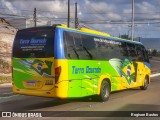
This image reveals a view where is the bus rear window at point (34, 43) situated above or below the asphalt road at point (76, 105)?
above

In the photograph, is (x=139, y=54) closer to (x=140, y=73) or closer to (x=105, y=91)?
(x=140, y=73)

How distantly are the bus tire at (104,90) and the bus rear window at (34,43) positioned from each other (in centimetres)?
325

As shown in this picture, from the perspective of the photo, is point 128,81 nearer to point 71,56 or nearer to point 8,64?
point 71,56

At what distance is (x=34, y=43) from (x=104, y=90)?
375cm

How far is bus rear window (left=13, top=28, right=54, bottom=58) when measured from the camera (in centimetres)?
1261

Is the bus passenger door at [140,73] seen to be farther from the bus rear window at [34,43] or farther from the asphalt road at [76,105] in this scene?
the bus rear window at [34,43]

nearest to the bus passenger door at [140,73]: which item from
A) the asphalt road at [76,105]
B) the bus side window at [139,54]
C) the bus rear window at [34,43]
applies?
the bus side window at [139,54]

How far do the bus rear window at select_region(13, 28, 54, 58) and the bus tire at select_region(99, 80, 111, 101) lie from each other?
3255 millimetres

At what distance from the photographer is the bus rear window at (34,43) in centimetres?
1261

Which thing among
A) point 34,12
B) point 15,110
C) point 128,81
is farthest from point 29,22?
point 15,110

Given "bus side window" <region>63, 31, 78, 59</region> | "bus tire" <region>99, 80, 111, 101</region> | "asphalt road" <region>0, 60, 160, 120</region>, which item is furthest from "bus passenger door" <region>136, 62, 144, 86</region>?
"bus side window" <region>63, 31, 78, 59</region>

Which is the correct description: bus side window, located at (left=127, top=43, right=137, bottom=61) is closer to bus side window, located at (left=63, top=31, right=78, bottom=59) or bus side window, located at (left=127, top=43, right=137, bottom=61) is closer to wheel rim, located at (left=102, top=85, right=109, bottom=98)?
wheel rim, located at (left=102, top=85, right=109, bottom=98)

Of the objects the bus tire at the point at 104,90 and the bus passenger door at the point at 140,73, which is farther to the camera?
the bus passenger door at the point at 140,73

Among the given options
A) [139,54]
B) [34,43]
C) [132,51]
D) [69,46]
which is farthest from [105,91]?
[139,54]
